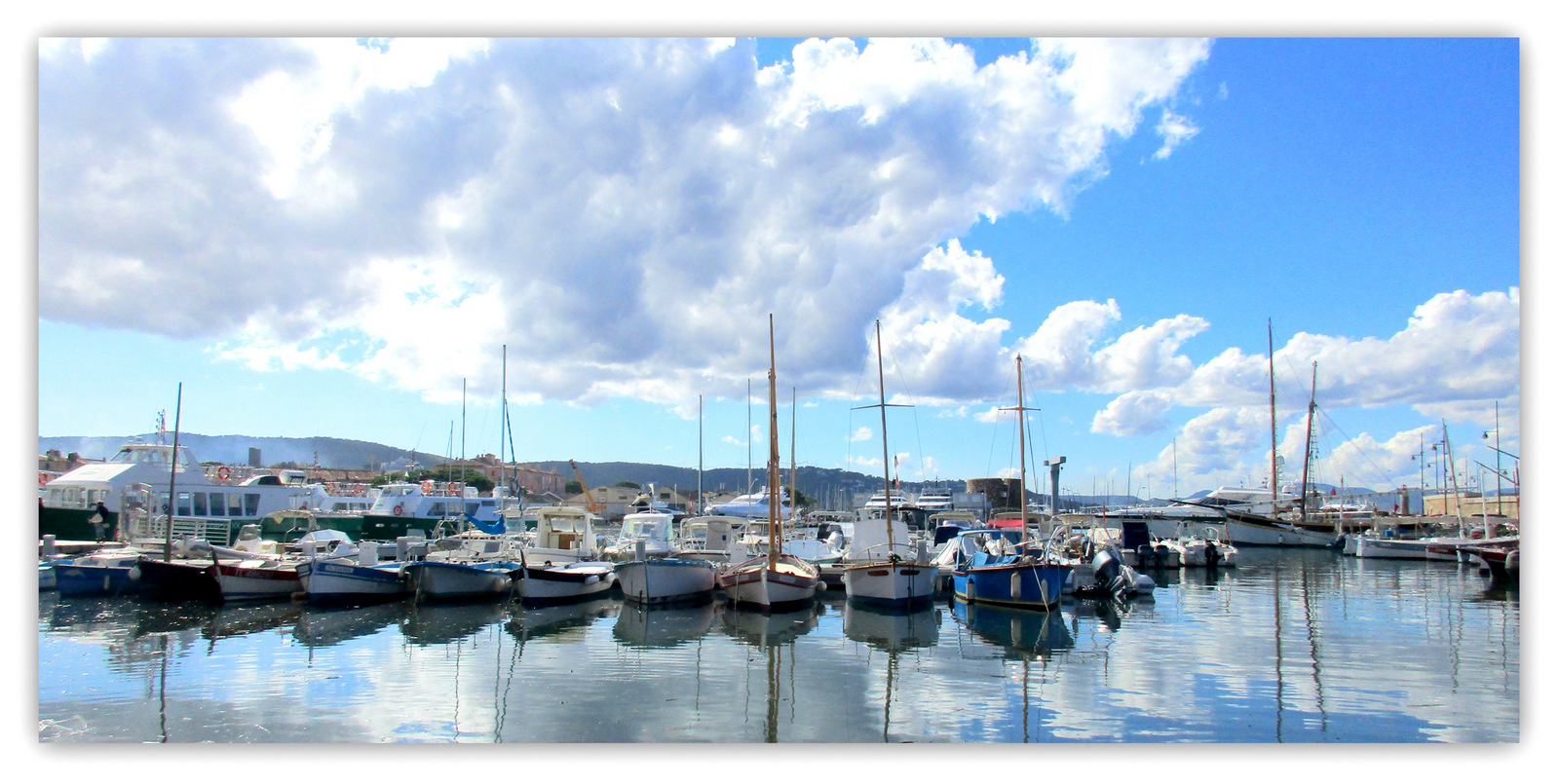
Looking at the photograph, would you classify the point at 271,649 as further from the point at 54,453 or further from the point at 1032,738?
the point at 54,453

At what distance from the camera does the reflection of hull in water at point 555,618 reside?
22.5 m

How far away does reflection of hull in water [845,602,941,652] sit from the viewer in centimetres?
2064

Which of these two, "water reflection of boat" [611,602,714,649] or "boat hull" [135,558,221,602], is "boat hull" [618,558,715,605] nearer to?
"water reflection of boat" [611,602,714,649]

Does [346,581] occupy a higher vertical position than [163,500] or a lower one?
lower

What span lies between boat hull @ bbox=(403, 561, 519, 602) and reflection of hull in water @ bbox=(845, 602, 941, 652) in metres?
12.1

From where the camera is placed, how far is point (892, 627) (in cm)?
2330

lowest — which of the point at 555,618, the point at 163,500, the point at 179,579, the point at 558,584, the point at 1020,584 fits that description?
the point at 555,618

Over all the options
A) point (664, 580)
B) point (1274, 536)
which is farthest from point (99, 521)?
point (1274, 536)

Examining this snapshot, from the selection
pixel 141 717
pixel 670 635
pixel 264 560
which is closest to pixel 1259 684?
pixel 670 635

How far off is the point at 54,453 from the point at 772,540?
42977mm

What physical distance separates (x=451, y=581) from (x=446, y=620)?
4212mm

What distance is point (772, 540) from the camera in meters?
27.0

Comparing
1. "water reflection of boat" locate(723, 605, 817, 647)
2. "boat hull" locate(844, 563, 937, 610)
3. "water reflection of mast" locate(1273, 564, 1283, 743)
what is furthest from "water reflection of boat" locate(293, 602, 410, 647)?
"water reflection of mast" locate(1273, 564, 1283, 743)

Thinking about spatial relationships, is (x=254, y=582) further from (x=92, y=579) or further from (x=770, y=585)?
(x=770, y=585)
